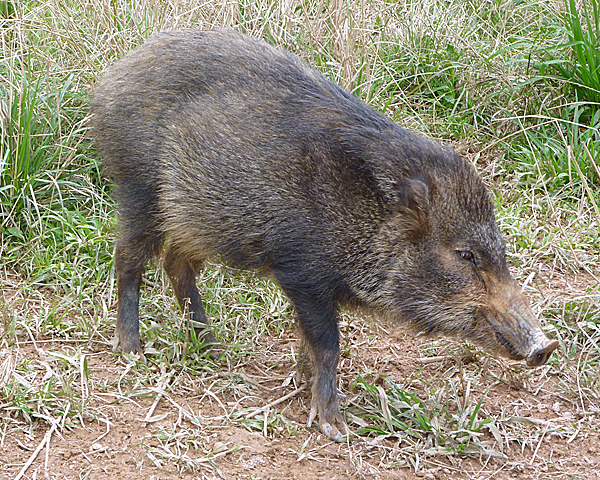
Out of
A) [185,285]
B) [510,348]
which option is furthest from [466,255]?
[185,285]

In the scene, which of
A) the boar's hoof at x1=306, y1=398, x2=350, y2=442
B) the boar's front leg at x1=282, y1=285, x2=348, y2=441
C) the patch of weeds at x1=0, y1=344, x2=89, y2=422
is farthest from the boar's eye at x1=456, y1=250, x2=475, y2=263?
the patch of weeds at x1=0, y1=344, x2=89, y2=422

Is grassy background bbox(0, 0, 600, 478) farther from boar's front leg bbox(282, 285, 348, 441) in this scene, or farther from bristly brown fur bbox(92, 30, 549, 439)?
bristly brown fur bbox(92, 30, 549, 439)

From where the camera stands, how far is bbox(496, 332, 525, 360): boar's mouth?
3.37 meters

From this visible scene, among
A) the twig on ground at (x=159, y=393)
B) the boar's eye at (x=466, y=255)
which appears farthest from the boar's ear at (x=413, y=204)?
the twig on ground at (x=159, y=393)

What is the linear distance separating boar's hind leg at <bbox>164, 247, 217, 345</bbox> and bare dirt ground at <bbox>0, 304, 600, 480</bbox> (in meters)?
0.25

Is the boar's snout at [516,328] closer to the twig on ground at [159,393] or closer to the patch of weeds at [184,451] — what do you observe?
the patch of weeds at [184,451]

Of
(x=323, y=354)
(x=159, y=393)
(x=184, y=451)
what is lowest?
(x=159, y=393)

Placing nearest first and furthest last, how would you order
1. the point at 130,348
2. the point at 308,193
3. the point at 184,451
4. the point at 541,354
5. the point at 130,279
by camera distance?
the point at 541,354
the point at 184,451
the point at 308,193
the point at 130,348
the point at 130,279

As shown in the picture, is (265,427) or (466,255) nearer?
(466,255)

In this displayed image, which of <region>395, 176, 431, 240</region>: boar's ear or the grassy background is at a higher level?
<region>395, 176, 431, 240</region>: boar's ear

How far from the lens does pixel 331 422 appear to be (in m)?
3.70

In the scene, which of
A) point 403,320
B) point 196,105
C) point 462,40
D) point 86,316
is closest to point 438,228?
point 403,320

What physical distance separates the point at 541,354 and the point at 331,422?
0.95m

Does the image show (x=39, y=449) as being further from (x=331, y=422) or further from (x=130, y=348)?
(x=331, y=422)
